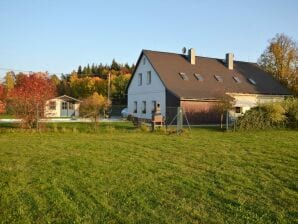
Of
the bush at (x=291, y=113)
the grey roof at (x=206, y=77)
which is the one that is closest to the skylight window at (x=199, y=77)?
the grey roof at (x=206, y=77)

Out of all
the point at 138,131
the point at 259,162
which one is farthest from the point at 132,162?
the point at 138,131

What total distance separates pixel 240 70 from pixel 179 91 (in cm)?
1157

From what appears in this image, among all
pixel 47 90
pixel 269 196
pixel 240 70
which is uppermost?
pixel 240 70

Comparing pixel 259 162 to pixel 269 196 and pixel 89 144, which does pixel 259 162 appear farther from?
pixel 89 144

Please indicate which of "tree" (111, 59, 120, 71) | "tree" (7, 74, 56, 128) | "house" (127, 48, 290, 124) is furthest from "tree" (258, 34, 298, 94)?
"tree" (111, 59, 120, 71)

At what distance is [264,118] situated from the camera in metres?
21.5

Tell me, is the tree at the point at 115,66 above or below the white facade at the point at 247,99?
above

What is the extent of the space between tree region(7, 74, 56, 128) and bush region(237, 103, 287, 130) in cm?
1154

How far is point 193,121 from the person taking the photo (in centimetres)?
2883

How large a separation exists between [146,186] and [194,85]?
2515 cm

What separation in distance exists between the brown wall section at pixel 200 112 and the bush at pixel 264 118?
696cm

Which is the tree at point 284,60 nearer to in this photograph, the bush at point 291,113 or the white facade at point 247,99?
the white facade at point 247,99

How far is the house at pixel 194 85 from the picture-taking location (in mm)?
29203

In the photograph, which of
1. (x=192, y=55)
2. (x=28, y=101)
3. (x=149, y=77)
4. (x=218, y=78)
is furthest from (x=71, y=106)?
(x=28, y=101)
